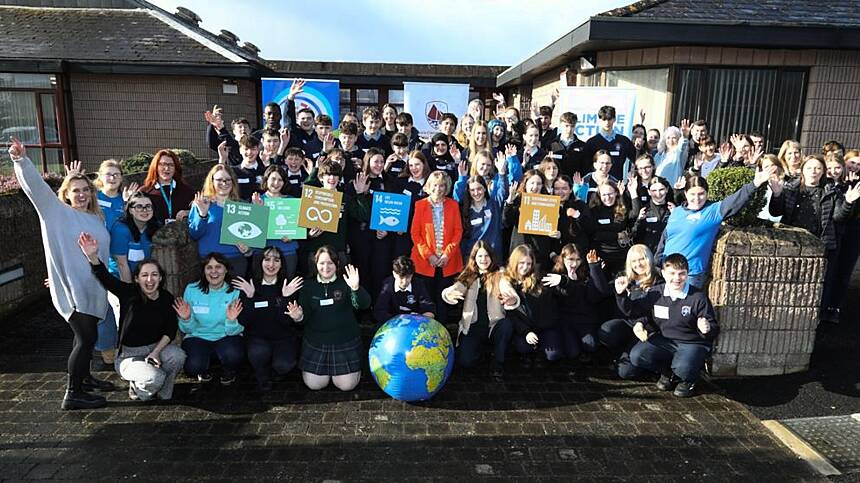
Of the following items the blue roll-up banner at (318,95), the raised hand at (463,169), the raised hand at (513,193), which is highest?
the blue roll-up banner at (318,95)

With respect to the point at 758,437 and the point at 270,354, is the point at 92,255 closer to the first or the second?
the point at 270,354

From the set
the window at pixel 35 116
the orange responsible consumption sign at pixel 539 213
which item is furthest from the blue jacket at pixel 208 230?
the window at pixel 35 116

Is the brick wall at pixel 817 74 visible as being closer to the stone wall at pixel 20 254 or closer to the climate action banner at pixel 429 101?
the climate action banner at pixel 429 101

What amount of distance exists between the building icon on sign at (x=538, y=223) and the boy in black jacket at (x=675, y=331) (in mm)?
1262

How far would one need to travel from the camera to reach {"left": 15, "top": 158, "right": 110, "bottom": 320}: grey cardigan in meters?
4.66

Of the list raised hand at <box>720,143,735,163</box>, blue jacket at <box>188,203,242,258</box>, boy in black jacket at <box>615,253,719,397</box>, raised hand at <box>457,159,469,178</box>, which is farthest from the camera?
raised hand at <box>720,143,735,163</box>

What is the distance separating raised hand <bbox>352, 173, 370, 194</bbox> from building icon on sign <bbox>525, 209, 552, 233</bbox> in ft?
6.21

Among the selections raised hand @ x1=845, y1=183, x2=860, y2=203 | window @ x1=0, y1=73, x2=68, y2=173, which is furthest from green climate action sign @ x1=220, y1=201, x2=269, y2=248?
window @ x1=0, y1=73, x2=68, y2=173

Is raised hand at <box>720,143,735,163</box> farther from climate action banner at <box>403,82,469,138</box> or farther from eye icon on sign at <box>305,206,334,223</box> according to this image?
eye icon on sign at <box>305,206,334,223</box>

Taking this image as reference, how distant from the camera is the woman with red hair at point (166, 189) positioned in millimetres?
5961

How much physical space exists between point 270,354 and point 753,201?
4.94m

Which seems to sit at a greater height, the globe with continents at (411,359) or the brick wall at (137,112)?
the brick wall at (137,112)

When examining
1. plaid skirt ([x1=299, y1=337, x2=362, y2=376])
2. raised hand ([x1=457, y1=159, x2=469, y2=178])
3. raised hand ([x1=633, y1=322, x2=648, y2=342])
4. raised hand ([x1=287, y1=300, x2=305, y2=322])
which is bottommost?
plaid skirt ([x1=299, y1=337, x2=362, y2=376])

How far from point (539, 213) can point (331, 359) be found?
8.77ft
